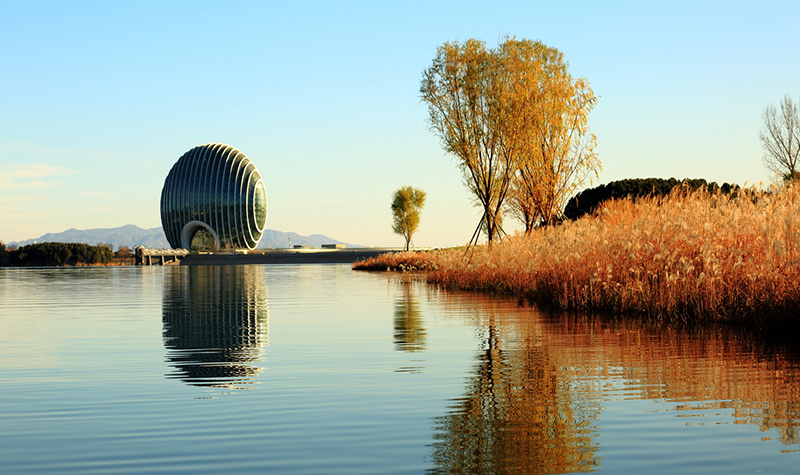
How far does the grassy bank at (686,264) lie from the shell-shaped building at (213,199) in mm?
120528

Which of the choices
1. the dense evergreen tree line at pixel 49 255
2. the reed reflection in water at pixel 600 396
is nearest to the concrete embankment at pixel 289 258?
the dense evergreen tree line at pixel 49 255

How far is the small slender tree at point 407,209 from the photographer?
8805cm

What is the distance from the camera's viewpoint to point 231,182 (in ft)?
441

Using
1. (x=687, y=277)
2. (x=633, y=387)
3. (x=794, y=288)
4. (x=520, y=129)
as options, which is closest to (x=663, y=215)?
(x=687, y=277)

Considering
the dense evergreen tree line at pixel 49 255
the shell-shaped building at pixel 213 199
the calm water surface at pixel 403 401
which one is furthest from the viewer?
the shell-shaped building at pixel 213 199

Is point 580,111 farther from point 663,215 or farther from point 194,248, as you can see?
point 194,248

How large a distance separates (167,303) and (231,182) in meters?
117

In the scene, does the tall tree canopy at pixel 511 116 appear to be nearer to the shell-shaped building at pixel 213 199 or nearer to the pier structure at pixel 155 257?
the pier structure at pixel 155 257

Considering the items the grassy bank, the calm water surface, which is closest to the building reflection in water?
the calm water surface

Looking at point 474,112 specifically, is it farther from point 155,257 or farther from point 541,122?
point 155,257

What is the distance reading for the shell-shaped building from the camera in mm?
133875

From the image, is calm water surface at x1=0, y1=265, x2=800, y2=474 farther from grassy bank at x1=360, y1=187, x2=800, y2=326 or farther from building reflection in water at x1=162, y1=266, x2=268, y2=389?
grassy bank at x1=360, y1=187, x2=800, y2=326

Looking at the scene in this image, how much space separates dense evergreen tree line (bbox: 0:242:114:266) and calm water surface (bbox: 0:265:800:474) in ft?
291

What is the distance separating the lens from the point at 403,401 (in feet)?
20.5
